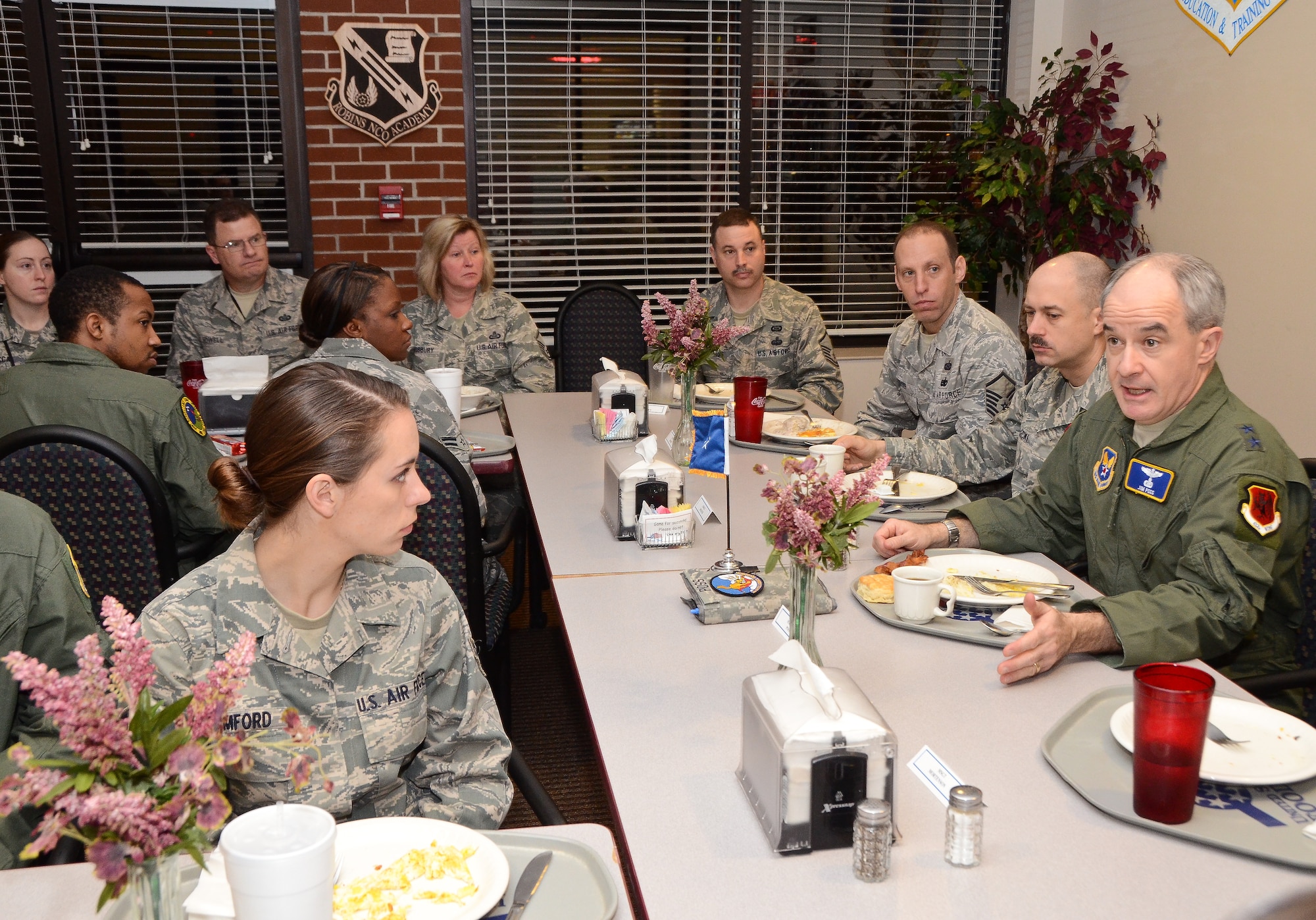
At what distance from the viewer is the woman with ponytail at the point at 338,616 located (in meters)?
1.43

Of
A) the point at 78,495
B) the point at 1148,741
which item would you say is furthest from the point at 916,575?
the point at 78,495

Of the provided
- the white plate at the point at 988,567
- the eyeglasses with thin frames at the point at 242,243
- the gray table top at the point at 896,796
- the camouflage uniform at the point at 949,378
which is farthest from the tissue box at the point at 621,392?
the eyeglasses with thin frames at the point at 242,243

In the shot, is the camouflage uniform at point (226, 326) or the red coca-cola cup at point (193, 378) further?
the camouflage uniform at point (226, 326)

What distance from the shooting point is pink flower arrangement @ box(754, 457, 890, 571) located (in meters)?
1.54

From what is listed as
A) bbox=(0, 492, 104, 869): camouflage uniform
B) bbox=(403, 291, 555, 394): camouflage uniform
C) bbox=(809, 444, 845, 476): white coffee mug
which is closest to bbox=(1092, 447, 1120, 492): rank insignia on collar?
bbox=(809, 444, 845, 476): white coffee mug

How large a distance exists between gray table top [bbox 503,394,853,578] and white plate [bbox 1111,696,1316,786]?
2.61ft

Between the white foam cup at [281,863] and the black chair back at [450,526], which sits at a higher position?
the white foam cup at [281,863]

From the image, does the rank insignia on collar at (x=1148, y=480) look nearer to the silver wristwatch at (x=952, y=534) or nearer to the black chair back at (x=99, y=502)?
the silver wristwatch at (x=952, y=534)

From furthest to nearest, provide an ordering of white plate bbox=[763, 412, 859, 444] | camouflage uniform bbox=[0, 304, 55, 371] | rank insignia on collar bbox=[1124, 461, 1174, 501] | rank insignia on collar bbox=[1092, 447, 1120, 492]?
camouflage uniform bbox=[0, 304, 55, 371], white plate bbox=[763, 412, 859, 444], rank insignia on collar bbox=[1092, 447, 1120, 492], rank insignia on collar bbox=[1124, 461, 1174, 501]

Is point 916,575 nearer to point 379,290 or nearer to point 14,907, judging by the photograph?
point 14,907

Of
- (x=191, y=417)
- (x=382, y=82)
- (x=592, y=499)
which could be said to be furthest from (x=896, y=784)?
(x=382, y=82)

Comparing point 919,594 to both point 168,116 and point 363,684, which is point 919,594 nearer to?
point 363,684

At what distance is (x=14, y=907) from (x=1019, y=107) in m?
5.67

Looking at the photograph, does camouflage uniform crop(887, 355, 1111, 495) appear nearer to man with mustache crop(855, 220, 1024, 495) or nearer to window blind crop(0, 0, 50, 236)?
man with mustache crop(855, 220, 1024, 495)
